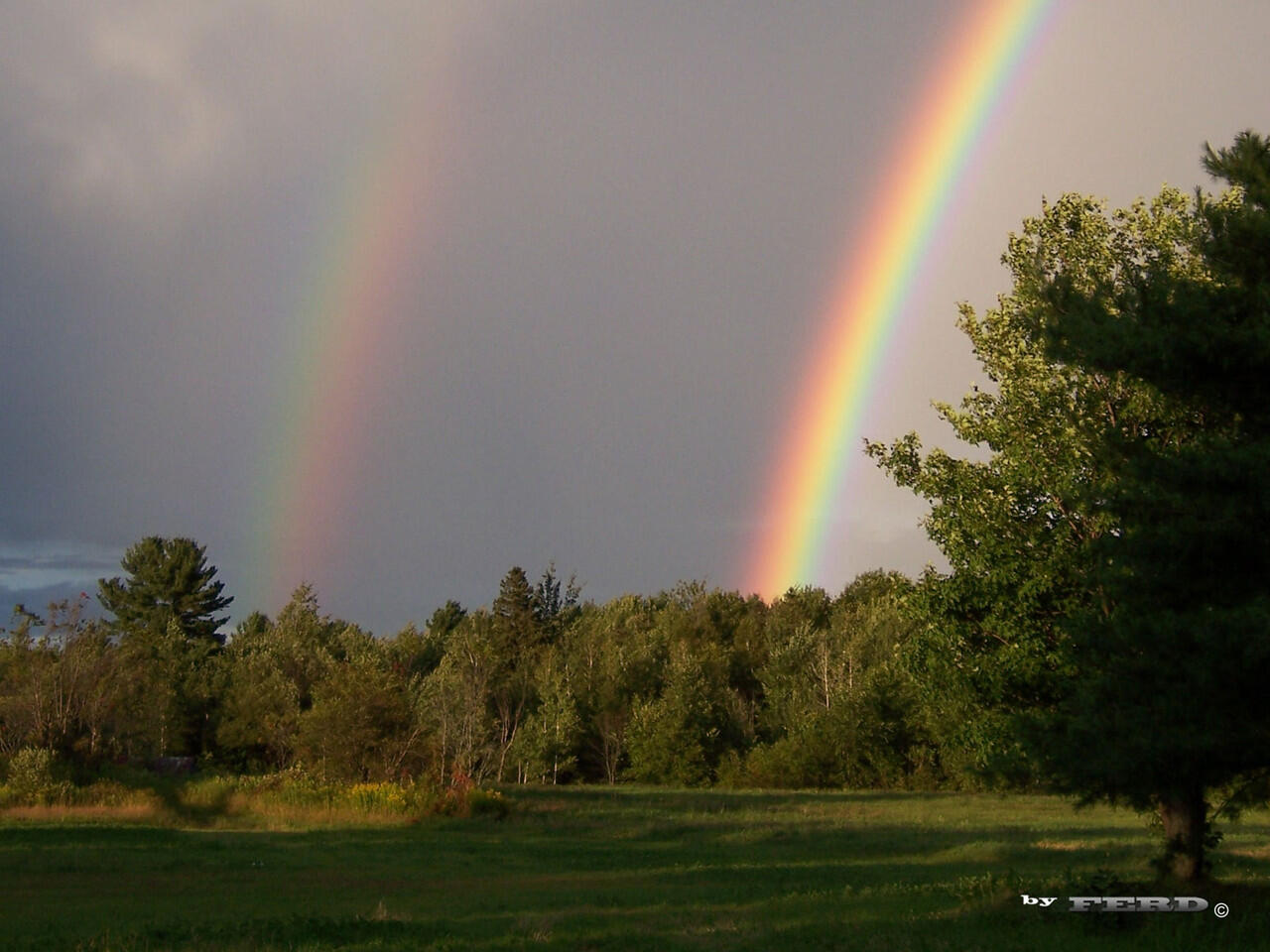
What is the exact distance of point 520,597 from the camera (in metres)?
102

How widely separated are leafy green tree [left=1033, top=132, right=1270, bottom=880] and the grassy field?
5.91ft

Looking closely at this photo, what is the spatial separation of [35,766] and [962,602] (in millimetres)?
28284

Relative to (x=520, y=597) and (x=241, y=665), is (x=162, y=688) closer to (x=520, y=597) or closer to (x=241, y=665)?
(x=241, y=665)

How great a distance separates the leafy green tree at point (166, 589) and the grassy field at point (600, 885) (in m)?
58.9

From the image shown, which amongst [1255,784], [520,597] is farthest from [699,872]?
[520,597]

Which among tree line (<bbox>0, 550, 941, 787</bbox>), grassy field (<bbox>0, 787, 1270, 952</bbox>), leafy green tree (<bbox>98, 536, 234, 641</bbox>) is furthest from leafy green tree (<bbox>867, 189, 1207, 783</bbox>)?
leafy green tree (<bbox>98, 536, 234, 641</bbox>)

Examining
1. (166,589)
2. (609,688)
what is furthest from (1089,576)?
(166,589)

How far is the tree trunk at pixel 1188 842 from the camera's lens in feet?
53.9

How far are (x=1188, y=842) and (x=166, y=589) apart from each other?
3304 inches

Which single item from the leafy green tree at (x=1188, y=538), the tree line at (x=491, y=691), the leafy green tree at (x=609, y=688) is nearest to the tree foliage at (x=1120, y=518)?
the leafy green tree at (x=1188, y=538)

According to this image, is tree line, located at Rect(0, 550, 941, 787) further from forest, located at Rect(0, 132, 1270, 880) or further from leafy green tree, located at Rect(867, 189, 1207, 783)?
leafy green tree, located at Rect(867, 189, 1207, 783)

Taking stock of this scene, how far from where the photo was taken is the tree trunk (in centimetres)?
1642

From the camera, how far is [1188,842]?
1658 cm

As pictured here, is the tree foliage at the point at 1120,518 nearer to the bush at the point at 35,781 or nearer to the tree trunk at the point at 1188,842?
the tree trunk at the point at 1188,842
